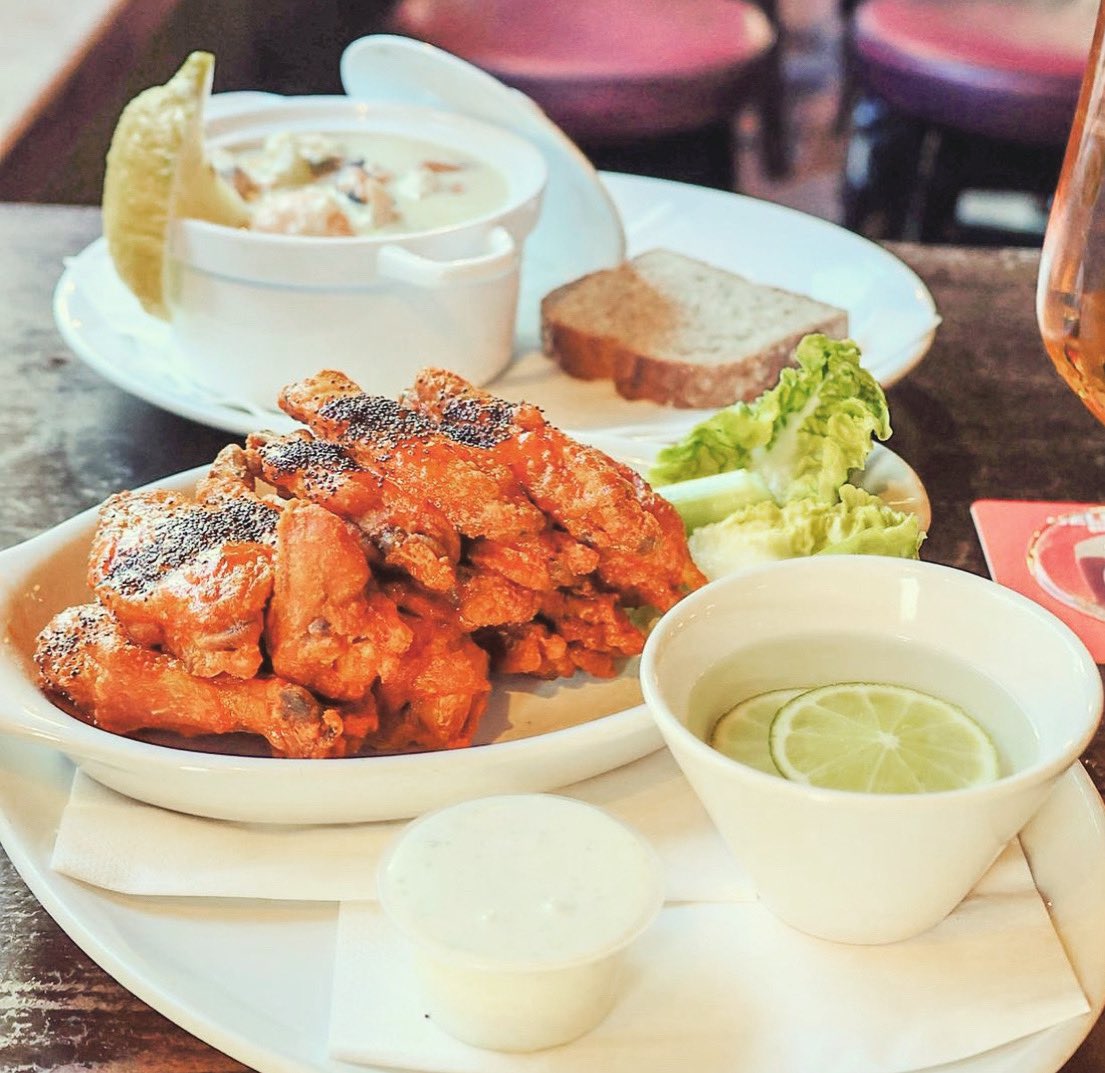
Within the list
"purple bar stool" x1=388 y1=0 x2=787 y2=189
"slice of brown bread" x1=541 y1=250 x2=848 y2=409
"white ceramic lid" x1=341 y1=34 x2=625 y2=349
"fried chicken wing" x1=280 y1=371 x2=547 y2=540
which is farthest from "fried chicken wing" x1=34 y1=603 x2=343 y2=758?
"purple bar stool" x1=388 y1=0 x2=787 y2=189

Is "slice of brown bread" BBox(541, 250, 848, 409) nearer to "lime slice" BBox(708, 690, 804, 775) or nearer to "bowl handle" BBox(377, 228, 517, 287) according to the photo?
"bowl handle" BBox(377, 228, 517, 287)

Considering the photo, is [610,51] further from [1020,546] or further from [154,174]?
[1020,546]

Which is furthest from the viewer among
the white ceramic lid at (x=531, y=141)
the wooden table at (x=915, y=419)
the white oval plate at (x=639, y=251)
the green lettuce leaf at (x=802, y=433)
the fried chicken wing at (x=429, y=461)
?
the white ceramic lid at (x=531, y=141)

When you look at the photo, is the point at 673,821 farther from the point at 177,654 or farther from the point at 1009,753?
the point at 177,654

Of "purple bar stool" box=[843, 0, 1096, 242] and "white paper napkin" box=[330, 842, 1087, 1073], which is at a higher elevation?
"white paper napkin" box=[330, 842, 1087, 1073]

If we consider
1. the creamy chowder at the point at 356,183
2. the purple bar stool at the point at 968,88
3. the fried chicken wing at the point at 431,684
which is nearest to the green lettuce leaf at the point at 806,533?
the fried chicken wing at the point at 431,684

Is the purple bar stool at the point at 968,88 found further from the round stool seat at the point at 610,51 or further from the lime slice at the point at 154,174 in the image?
the lime slice at the point at 154,174

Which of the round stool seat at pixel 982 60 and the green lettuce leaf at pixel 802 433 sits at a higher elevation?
the green lettuce leaf at pixel 802 433
